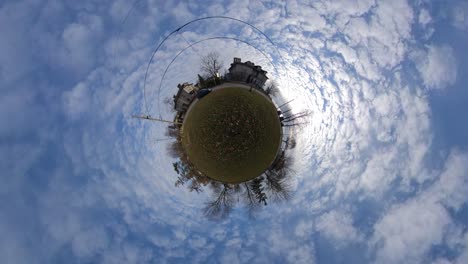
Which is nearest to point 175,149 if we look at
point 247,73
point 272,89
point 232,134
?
point 232,134

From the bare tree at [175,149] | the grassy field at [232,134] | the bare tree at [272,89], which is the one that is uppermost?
the bare tree at [272,89]

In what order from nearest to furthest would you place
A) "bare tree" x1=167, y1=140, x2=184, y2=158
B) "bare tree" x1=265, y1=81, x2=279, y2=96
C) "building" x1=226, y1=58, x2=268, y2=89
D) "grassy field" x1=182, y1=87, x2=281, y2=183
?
"grassy field" x1=182, y1=87, x2=281, y2=183 < "bare tree" x1=167, y1=140, x2=184, y2=158 < "bare tree" x1=265, y1=81, x2=279, y2=96 < "building" x1=226, y1=58, x2=268, y2=89

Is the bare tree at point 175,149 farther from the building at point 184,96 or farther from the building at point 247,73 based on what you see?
the building at point 247,73

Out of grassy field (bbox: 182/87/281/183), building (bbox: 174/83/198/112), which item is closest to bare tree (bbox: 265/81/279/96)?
grassy field (bbox: 182/87/281/183)

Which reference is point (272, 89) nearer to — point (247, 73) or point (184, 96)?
point (247, 73)

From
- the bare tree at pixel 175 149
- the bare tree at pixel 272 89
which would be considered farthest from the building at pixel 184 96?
the bare tree at pixel 272 89

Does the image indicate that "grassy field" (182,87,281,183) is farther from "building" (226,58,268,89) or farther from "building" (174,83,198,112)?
"building" (226,58,268,89)
